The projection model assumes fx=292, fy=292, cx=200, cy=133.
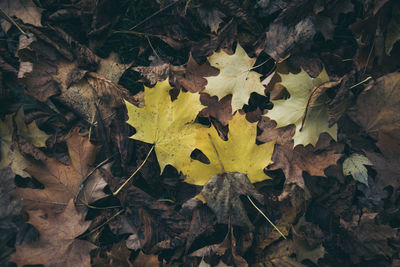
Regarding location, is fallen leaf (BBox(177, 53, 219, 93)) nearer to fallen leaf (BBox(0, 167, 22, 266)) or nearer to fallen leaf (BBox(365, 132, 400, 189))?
fallen leaf (BBox(365, 132, 400, 189))

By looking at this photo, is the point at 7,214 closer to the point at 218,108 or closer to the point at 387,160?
the point at 218,108

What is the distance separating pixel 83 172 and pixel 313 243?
3.94 ft

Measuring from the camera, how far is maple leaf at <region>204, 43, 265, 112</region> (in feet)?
4.92

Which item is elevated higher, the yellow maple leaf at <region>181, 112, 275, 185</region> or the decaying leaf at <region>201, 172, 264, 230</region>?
the yellow maple leaf at <region>181, 112, 275, 185</region>

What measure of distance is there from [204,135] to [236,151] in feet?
0.55

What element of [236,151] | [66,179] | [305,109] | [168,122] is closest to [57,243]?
[66,179]

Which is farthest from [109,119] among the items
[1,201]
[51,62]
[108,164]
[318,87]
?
[318,87]

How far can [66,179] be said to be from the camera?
4.80ft

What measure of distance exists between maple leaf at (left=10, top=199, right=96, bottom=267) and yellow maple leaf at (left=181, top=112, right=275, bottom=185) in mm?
652

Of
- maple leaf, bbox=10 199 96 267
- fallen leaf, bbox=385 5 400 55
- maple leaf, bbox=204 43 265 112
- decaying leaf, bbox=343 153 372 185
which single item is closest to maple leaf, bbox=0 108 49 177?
maple leaf, bbox=10 199 96 267

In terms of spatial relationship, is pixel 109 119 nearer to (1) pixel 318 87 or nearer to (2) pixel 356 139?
(1) pixel 318 87

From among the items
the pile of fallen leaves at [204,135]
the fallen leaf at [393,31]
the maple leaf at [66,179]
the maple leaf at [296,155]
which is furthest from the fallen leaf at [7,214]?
the fallen leaf at [393,31]

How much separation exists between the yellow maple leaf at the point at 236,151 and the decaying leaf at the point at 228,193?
0.03m

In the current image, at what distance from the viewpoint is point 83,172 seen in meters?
1.49
